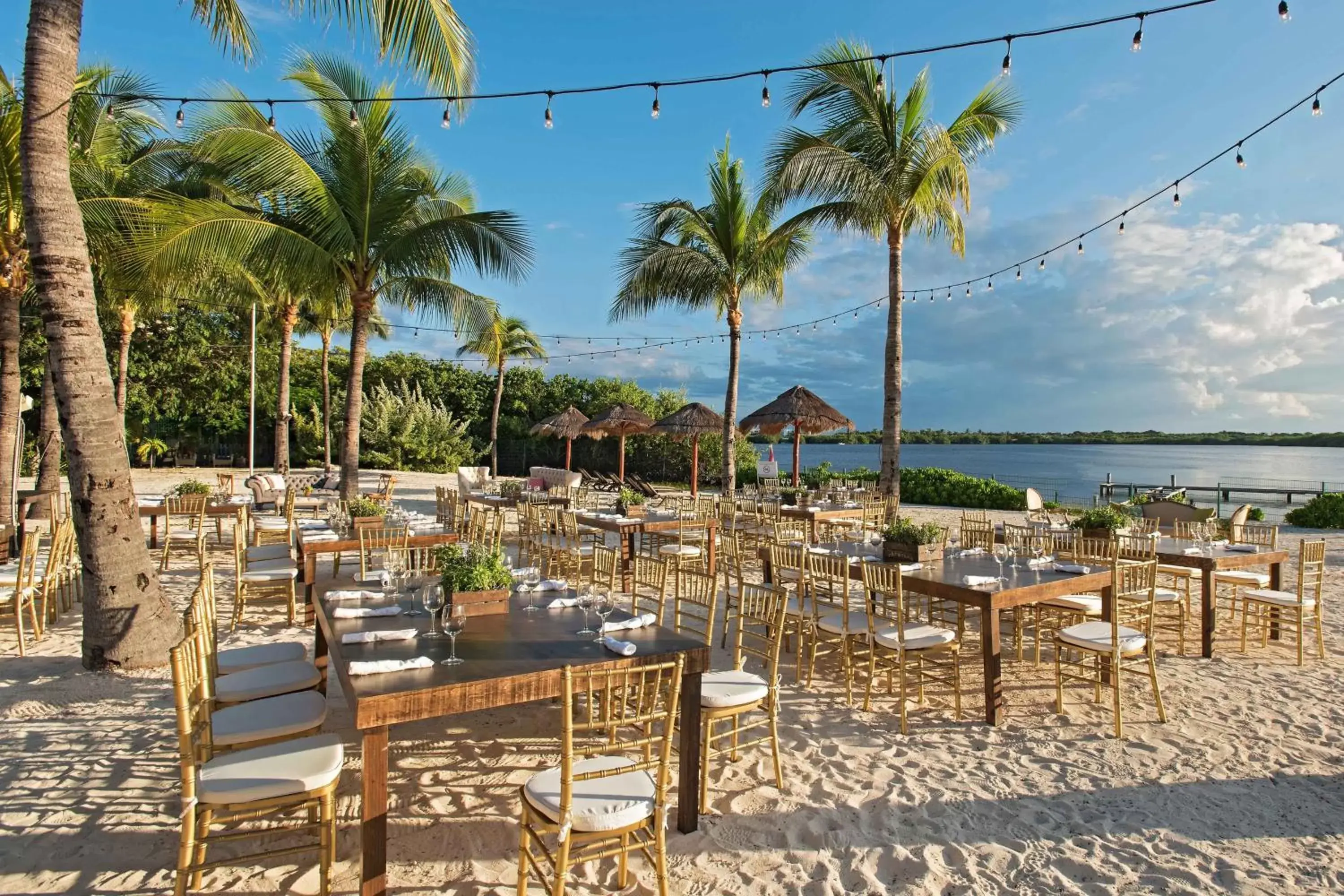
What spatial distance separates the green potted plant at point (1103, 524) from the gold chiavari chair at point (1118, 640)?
1.91 metres

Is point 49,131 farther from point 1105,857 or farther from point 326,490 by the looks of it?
point 326,490

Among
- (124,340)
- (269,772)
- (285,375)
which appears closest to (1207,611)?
(269,772)

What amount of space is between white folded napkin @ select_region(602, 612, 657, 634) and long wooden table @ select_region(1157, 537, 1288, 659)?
181 inches

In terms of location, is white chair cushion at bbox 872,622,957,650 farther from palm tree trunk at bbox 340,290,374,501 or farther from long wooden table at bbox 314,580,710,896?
palm tree trunk at bbox 340,290,374,501

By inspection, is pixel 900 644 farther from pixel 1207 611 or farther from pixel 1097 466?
pixel 1097 466

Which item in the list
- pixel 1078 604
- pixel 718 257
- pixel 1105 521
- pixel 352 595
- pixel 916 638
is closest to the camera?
pixel 352 595

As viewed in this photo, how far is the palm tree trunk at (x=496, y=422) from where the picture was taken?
86.2ft

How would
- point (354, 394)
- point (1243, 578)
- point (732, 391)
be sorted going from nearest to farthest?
point (1243, 578)
point (354, 394)
point (732, 391)

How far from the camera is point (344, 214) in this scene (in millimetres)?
10078

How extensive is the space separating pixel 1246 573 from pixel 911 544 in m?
3.58

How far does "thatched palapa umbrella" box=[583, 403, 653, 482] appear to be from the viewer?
18688mm

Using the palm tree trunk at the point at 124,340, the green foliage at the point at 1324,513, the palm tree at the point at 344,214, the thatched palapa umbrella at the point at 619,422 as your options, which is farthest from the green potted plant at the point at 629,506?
the green foliage at the point at 1324,513

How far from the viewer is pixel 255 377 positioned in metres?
26.7

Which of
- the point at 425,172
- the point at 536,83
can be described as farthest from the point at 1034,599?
the point at 425,172
